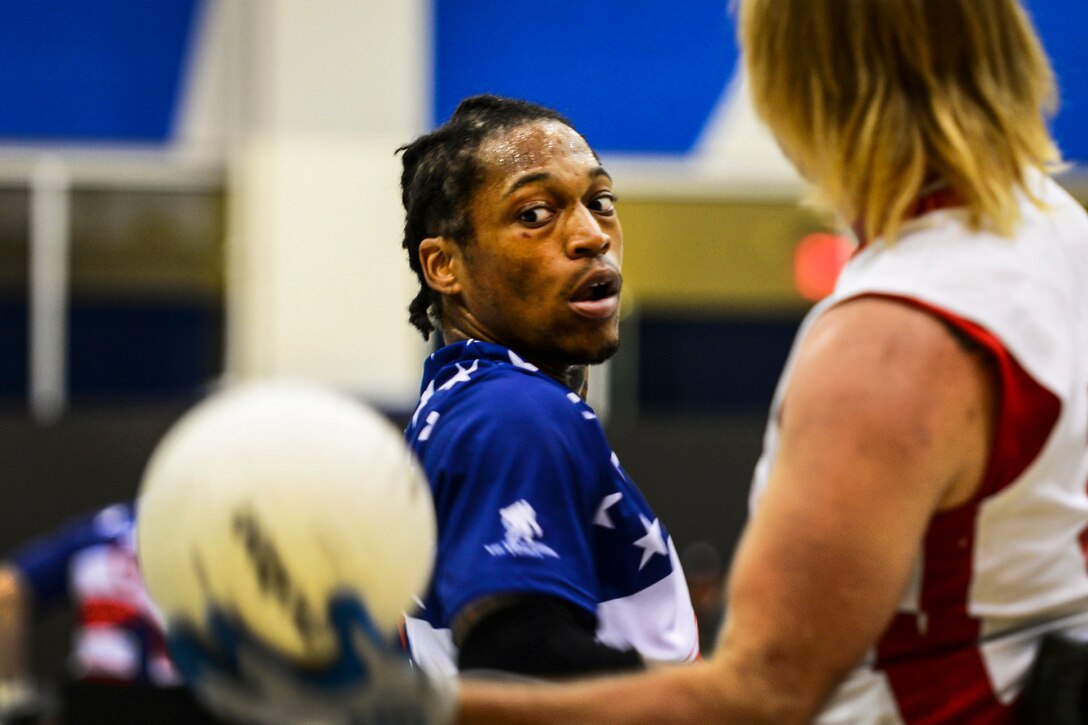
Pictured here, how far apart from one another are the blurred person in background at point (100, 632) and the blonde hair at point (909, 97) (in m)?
3.75

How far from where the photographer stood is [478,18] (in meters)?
8.62

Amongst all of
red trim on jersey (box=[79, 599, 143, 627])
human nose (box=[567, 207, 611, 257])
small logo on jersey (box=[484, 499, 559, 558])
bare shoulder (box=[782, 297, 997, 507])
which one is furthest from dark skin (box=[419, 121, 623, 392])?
red trim on jersey (box=[79, 599, 143, 627])

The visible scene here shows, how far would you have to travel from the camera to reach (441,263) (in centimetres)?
235

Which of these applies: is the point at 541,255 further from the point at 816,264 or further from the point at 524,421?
the point at 816,264

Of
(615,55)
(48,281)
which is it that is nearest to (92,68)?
(48,281)

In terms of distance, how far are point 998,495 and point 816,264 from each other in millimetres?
7261

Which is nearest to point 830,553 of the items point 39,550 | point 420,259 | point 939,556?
point 939,556

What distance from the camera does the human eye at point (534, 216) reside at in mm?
2246

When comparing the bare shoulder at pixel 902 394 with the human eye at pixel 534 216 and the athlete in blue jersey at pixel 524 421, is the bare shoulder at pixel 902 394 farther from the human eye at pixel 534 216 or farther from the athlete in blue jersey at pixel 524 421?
the human eye at pixel 534 216

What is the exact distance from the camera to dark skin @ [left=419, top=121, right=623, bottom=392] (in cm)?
224

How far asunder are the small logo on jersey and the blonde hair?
1.84 ft

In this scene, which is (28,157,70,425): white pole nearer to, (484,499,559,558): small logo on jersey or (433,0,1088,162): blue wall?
(433,0,1088,162): blue wall

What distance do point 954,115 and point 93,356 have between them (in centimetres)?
736

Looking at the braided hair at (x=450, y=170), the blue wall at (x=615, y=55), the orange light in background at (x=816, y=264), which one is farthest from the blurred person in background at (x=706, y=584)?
the braided hair at (x=450, y=170)
